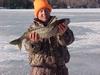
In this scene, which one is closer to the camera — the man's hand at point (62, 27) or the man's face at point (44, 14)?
the man's hand at point (62, 27)

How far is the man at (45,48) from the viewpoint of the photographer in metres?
3.80

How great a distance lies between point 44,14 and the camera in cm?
387

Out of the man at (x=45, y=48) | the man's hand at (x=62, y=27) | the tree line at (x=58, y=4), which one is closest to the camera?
the man's hand at (x=62, y=27)

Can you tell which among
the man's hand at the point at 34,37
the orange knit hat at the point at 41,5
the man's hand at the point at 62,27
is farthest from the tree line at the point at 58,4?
the man's hand at the point at 62,27

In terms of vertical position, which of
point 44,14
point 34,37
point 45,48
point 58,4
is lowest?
point 58,4

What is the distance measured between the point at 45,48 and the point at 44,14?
34 centimetres

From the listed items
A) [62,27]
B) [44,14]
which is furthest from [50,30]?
[44,14]

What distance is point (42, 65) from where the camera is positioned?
13.0 ft

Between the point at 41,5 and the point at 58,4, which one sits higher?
the point at 41,5

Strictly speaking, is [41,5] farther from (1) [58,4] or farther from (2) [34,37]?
(1) [58,4]

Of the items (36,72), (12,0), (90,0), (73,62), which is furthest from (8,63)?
(90,0)

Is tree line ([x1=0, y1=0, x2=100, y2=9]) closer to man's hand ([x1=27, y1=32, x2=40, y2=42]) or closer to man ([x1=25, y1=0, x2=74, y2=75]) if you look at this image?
man ([x1=25, y1=0, x2=74, y2=75])

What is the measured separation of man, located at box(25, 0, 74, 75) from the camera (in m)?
3.80

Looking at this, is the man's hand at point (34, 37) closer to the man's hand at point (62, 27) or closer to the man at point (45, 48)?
the man at point (45, 48)
